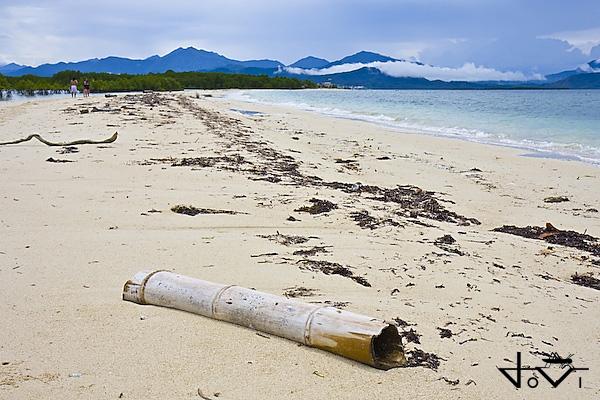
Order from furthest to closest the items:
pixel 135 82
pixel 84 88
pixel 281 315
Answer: pixel 135 82, pixel 84 88, pixel 281 315

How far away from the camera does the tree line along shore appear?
60.7 m

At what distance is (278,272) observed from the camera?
4.19m

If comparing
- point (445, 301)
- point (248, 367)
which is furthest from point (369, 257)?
point (248, 367)

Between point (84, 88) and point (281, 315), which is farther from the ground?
point (84, 88)

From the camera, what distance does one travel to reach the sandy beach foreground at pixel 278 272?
2.74m

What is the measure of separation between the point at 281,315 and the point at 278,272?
3.80 ft

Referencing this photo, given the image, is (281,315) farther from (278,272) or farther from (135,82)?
(135,82)

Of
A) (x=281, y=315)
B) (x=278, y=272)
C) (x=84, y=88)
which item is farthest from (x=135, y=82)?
(x=281, y=315)

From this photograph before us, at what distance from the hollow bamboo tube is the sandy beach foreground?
71mm

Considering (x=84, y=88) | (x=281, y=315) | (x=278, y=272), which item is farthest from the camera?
(x=84, y=88)

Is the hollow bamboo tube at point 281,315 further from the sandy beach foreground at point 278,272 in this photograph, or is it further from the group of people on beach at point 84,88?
the group of people on beach at point 84,88

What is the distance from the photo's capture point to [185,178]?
7965mm

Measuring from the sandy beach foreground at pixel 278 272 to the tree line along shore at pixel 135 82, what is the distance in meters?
54.4

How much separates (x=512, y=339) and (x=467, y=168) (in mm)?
8529
